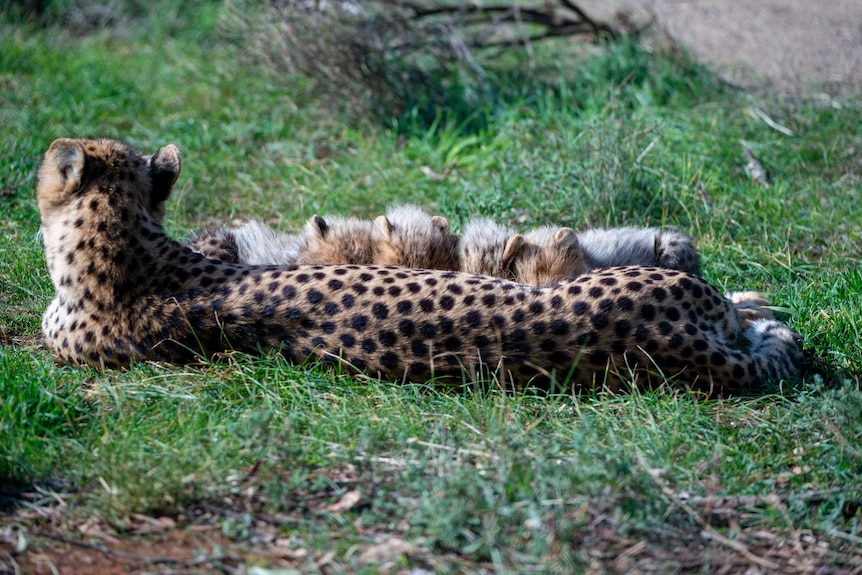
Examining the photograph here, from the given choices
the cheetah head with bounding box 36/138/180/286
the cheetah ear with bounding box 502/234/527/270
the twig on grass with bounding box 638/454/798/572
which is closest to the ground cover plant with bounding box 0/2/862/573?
the twig on grass with bounding box 638/454/798/572

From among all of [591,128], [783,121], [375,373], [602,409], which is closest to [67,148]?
[375,373]

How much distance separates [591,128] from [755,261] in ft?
3.81

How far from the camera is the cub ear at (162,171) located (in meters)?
4.27

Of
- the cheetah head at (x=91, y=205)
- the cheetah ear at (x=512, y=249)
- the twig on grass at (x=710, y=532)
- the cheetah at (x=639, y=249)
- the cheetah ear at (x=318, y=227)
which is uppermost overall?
the cheetah head at (x=91, y=205)

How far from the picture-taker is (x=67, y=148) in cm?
396

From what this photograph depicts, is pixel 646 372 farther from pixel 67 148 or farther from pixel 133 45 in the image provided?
pixel 133 45

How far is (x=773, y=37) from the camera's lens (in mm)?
7398

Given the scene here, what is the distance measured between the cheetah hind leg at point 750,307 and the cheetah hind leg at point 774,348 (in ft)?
0.20

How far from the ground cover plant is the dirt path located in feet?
2.05

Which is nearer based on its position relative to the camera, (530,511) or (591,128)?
(530,511)

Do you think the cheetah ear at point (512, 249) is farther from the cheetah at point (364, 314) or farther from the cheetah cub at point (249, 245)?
the cheetah cub at point (249, 245)

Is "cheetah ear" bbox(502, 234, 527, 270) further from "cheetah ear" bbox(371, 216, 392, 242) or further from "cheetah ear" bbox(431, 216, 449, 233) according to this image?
"cheetah ear" bbox(371, 216, 392, 242)

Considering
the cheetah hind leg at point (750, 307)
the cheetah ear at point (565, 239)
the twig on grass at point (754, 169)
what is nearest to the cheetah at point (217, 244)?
the cheetah ear at point (565, 239)

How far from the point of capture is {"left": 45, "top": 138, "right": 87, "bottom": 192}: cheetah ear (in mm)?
3951
